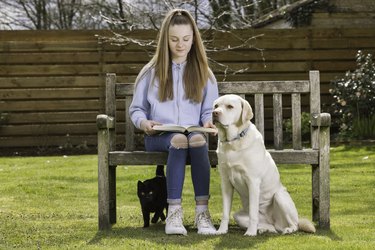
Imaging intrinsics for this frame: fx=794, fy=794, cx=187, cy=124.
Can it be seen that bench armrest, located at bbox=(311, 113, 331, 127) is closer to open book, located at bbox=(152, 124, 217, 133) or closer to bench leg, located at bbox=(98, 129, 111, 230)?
open book, located at bbox=(152, 124, 217, 133)

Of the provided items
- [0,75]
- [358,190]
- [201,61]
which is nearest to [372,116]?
Result: [358,190]

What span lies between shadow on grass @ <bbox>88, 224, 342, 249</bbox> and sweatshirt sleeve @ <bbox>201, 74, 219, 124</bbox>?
0.78 metres

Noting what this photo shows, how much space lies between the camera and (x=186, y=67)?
18.3 feet

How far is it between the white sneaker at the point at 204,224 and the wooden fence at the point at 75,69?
7.49 metres

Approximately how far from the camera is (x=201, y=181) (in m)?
5.30

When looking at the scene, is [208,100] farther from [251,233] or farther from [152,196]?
[251,233]

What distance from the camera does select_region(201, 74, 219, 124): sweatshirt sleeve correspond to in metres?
5.52

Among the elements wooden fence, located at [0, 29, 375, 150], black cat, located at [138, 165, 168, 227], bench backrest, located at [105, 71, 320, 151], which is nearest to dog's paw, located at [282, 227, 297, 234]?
bench backrest, located at [105, 71, 320, 151]

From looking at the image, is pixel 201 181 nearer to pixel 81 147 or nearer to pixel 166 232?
pixel 166 232

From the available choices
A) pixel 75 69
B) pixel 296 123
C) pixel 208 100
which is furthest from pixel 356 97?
pixel 208 100

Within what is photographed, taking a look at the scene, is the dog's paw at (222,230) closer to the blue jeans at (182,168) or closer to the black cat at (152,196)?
the blue jeans at (182,168)

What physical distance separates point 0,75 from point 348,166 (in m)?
5.96

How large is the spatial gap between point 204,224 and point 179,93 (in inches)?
37.0

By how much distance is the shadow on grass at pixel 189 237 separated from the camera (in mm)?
4727
